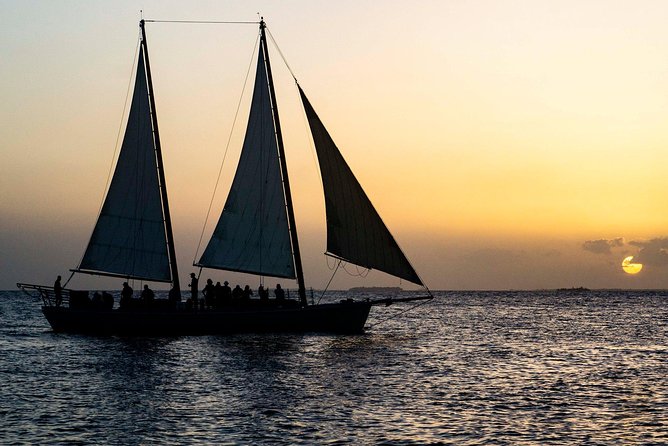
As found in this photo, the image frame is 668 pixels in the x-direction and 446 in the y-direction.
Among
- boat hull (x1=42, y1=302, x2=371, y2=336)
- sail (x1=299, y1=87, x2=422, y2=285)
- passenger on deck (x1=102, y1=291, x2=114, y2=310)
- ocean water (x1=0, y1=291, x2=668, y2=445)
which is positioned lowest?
ocean water (x1=0, y1=291, x2=668, y2=445)

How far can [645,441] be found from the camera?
24641 mm

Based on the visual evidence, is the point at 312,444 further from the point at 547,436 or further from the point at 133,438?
the point at 547,436

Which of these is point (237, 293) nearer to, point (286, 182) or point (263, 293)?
point (263, 293)

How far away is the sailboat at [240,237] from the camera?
4988 centimetres

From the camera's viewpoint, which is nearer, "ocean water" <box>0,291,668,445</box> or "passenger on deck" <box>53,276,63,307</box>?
"ocean water" <box>0,291,668,445</box>

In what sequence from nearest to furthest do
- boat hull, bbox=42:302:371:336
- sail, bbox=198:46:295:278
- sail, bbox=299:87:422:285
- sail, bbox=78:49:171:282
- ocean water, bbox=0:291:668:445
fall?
1. ocean water, bbox=0:291:668:445
2. sail, bbox=299:87:422:285
3. boat hull, bbox=42:302:371:336
4. sail, bbox=198:46:295:278
5. sail, bbox=78:49:171:282

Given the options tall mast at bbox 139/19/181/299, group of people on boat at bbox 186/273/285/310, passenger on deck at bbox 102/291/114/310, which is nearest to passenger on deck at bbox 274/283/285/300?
group of people on boat at bbox 186/273/285/310

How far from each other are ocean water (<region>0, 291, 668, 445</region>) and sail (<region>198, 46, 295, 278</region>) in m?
4.43

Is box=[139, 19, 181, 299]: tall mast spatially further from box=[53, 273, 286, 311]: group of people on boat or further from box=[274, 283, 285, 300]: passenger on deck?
box=[274, 283, 285, 300]: passenger on deck

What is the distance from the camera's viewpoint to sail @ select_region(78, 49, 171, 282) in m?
52.4

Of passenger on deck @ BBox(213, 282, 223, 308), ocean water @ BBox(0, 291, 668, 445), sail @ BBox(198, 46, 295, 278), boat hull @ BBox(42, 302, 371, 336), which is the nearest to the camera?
ocean water @ BBox(0, 291, 668, 445)

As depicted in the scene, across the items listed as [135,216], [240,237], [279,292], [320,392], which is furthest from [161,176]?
[320,392]

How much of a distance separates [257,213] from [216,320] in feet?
22.0

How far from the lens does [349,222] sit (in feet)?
163
